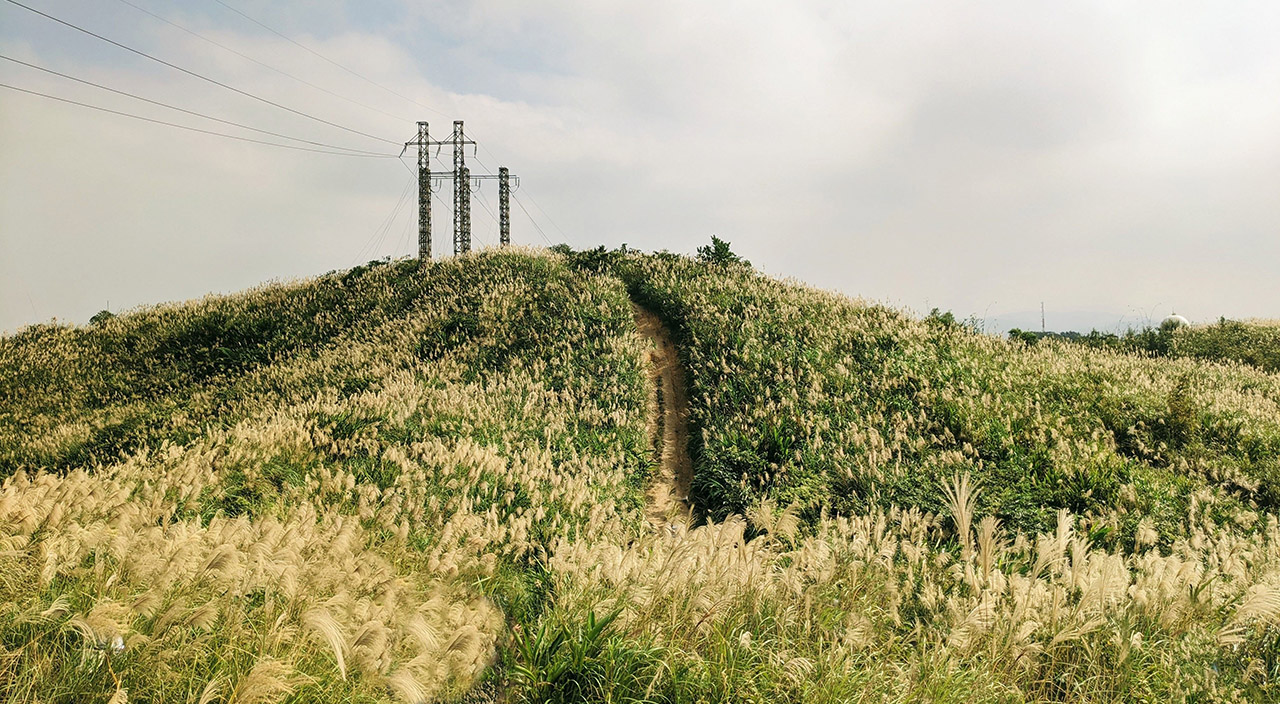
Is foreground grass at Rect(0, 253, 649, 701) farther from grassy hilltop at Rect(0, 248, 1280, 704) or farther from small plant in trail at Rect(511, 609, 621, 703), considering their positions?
small plant in trail at Rect(511, 609, 621, 703)

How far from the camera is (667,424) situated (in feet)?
46.8

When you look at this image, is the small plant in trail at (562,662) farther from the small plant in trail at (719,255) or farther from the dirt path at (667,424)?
the small plant in trail at (719,255)

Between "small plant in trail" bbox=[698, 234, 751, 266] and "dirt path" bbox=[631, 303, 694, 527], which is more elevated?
"small plant in trail" bbox=[698, 234, 751, 266]

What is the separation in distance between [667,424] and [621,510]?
4482 millimetres

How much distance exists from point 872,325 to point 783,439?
22.7ft

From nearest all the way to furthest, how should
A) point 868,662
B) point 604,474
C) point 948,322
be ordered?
point 868,662 → point 604,474 → point 948,322

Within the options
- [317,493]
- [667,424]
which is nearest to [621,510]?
[317,493]

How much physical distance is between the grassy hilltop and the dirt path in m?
0.38

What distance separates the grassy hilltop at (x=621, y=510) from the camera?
12.9 feet

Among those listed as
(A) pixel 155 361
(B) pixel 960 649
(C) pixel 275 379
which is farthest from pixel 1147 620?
(A) pixel 155 361

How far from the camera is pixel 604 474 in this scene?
Result: 1057 centimetres

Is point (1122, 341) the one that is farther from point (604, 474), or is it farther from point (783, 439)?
point (604, 474)

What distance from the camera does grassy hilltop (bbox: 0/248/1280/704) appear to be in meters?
3.94

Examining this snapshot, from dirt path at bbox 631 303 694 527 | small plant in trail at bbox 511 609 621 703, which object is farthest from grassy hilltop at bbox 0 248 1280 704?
dirt path at bbox 631 303 694 527
